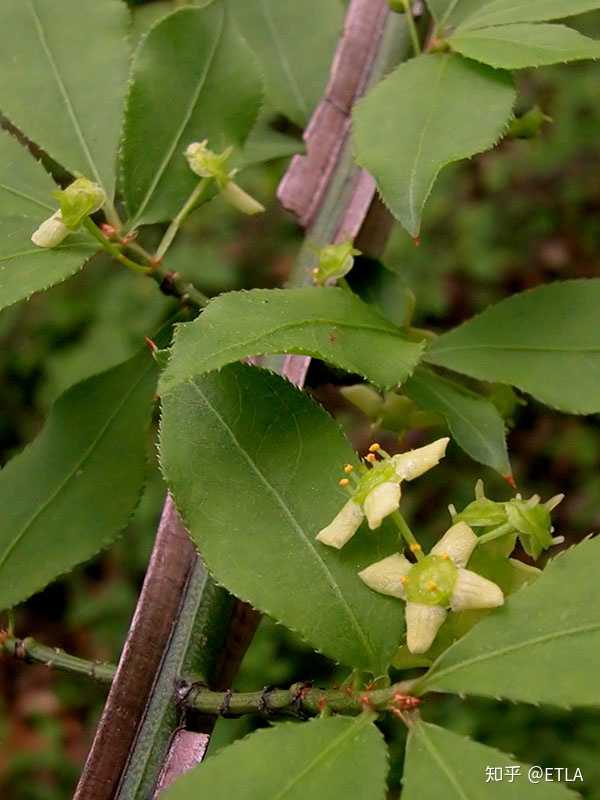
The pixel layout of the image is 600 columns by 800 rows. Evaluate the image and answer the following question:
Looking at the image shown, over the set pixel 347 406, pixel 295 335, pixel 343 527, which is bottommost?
pixel 347 406

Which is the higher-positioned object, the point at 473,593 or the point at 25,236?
the point at 25,236

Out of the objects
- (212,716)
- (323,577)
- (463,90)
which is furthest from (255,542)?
(463,90)

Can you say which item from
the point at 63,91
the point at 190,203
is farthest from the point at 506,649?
the point at 63,91

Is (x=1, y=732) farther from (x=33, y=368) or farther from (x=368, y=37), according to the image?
(x=368, y=37)

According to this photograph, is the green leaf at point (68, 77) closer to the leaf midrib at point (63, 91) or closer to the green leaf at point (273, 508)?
the leaf midrib at point (63, 91)

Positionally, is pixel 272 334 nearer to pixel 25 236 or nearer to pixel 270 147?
pixel 25 236

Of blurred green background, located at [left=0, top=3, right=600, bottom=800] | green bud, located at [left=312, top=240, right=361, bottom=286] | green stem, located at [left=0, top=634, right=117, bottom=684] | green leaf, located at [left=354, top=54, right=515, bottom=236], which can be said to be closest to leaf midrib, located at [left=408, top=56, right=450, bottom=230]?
green leaf, located at [left=354, top=54, right=515, bottom=236]
